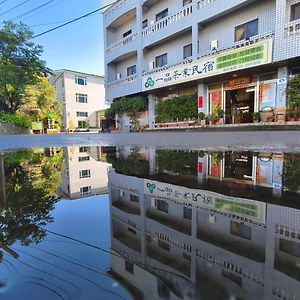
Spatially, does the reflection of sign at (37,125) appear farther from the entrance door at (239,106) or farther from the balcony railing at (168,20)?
the entrance door at (239,106)

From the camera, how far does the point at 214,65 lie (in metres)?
13.0

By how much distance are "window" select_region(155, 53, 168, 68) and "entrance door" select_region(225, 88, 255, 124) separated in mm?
5687

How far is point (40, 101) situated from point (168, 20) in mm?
18977

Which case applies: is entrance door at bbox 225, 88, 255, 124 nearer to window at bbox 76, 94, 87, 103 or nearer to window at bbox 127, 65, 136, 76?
window at bbox 127, 65, 136, 76

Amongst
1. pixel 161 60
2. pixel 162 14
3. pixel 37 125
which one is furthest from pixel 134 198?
pixel 37 125

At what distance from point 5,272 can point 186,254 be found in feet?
2.22

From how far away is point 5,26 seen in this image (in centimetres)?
2505

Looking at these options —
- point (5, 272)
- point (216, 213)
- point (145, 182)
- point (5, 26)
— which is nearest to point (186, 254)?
point (216, 213)

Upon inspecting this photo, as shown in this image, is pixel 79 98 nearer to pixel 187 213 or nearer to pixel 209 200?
pixel 209 200

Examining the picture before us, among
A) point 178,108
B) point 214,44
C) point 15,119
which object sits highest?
point 214,44

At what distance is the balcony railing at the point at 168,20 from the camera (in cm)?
1469

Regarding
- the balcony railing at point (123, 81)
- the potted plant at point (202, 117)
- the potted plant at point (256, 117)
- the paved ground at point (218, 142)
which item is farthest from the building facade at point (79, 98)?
the paved ground at point (218, 142)

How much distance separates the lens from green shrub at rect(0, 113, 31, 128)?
79.0ft

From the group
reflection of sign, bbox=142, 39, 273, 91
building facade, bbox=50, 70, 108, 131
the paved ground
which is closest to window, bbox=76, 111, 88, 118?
building facade, bbox=50, 70, 108, 131
